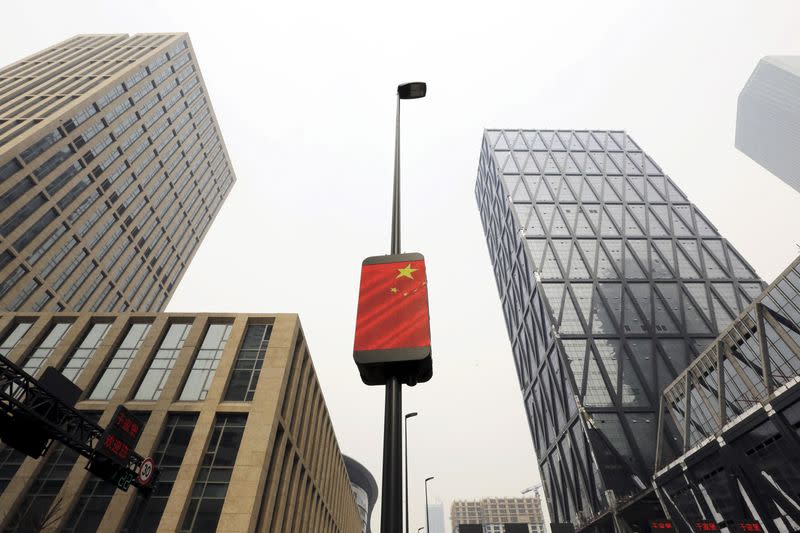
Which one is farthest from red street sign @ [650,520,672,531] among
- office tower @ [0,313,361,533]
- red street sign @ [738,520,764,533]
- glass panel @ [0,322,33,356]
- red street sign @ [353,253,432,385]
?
glass panel @ [0,322,33,356]

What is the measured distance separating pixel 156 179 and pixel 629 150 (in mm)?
112388

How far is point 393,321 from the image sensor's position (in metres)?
4.95

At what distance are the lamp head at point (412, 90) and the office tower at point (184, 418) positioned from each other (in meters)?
19.7

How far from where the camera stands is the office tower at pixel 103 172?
1812 inches

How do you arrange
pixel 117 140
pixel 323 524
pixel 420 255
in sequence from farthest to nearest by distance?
pixel 117 140
pixel 323 524
pixel 420 255

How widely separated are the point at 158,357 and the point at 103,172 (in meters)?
42.2

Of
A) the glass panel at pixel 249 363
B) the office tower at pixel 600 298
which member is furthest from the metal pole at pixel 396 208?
the office tower at pixel 600 298

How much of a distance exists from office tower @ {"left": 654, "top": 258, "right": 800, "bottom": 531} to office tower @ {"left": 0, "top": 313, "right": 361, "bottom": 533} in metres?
37.0

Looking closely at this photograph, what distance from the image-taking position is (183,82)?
2997 inches

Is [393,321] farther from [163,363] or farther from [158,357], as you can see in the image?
[158,357]

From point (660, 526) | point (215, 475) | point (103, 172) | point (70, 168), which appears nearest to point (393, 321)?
point (215, 475)

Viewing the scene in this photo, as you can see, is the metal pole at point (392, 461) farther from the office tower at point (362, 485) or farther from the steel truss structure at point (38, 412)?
the office tower at point (362, 485)

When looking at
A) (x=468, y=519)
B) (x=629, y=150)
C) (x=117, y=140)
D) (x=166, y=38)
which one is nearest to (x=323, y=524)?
(x=117, y=140)

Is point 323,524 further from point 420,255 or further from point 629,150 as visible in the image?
point 629,150
